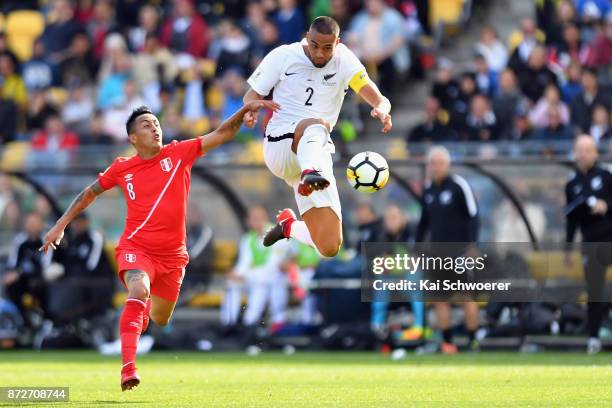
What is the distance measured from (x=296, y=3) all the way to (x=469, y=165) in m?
6.39

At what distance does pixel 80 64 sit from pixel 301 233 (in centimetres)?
1259

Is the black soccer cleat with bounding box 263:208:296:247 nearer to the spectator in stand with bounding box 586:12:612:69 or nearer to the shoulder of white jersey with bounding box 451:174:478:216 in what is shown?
the shoulder of white jersey with bounding box 451:174:478:216

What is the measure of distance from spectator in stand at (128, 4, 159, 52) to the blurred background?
0.31 m

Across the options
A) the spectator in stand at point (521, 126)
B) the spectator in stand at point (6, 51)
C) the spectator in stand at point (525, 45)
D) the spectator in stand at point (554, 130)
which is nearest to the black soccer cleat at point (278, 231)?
the spectator in stand at point (554, 130)

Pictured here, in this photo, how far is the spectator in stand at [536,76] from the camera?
19.8 meters

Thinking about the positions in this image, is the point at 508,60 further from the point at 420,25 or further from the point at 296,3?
the point at 296,3

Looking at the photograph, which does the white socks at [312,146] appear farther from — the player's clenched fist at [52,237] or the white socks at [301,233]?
the player's clenched fist at [52,237]

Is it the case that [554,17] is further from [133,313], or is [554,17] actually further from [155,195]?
[133,313]

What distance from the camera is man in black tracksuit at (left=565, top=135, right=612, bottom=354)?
16844 millimetres

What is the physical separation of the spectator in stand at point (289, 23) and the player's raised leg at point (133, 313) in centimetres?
1150

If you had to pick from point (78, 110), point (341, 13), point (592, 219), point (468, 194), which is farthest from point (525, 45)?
point (78, 110)

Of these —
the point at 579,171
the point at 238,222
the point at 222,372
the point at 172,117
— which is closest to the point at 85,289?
the point at 238,222

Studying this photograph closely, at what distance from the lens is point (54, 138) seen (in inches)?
870

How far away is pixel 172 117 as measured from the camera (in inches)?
850
